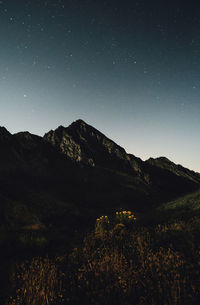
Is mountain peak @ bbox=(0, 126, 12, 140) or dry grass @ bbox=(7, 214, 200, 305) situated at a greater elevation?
mountain peak @ bbox=(0, 126, 12, 140)

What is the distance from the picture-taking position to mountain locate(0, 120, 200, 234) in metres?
16.1

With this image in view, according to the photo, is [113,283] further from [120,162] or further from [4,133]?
[4,133]

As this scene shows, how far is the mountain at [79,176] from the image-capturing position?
53.0ft

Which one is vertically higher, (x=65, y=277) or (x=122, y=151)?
(x=122, y=151)

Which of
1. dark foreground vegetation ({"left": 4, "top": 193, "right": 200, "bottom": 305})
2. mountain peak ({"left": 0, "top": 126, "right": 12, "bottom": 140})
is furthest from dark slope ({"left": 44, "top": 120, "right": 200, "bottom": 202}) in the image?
dark foreground vegetation ({"left": 4, "top": 193, "right": 200, "bottom": 305})

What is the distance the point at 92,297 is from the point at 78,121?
3721 centimetres

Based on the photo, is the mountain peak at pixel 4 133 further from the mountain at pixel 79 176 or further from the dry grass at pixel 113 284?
the dry grass at pixel 113 284

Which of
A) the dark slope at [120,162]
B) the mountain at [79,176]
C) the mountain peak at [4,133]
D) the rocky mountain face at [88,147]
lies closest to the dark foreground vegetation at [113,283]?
the mountain at [79,176]

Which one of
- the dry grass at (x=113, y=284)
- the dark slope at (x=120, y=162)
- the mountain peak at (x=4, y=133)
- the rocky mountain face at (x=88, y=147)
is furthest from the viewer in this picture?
the rocky mountain face at (x=88, y=147)

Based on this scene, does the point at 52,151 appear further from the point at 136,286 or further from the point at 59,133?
the point at 136,286

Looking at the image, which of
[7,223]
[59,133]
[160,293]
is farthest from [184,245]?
[59,133]

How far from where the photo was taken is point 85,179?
904 inches

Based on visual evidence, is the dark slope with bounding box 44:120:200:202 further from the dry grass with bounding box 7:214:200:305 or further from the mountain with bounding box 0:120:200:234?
the dry grass with bounding box 7:214:200:305

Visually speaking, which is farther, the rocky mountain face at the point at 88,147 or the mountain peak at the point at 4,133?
the rocky mountain face at the point at 88,147
